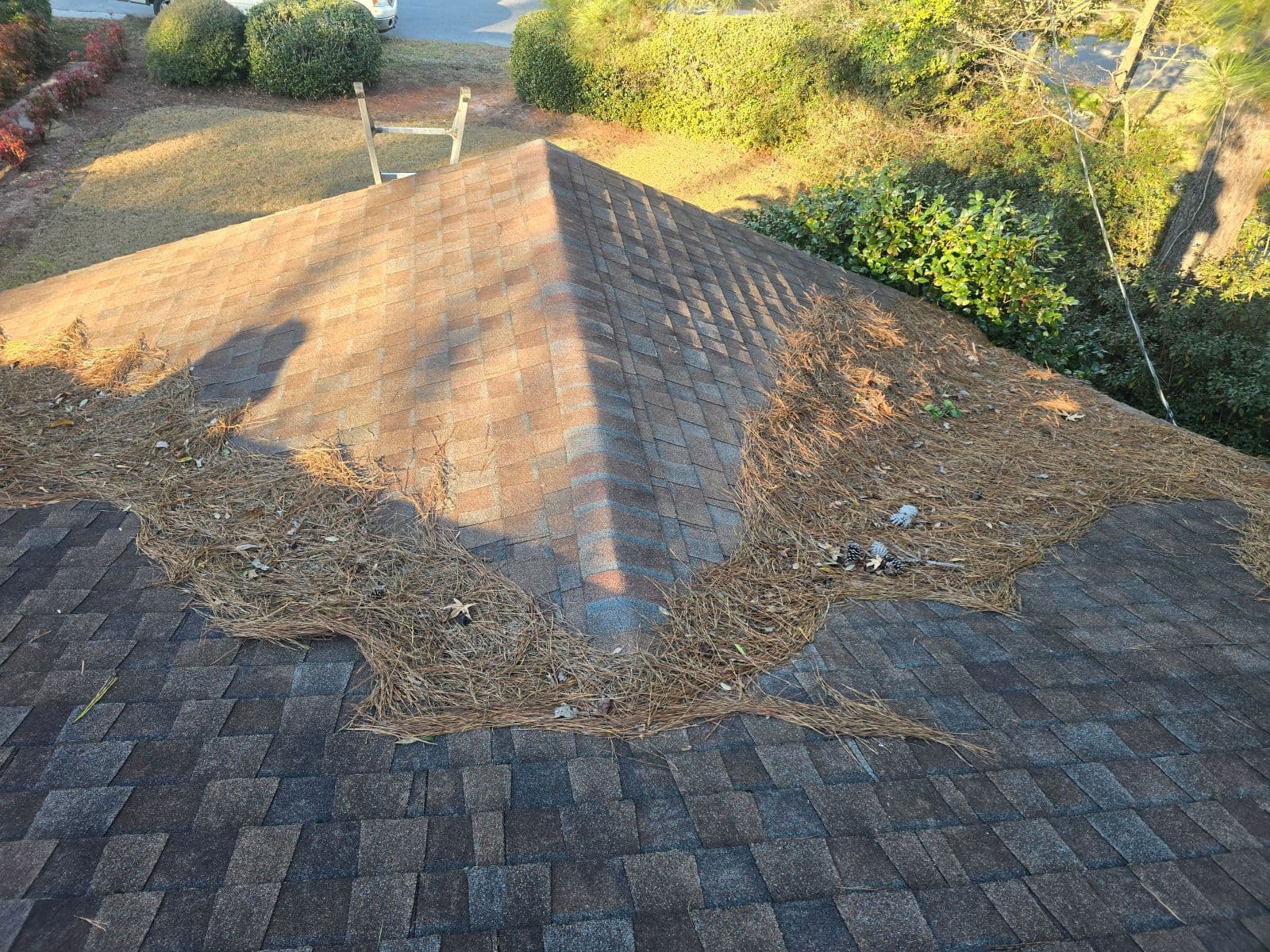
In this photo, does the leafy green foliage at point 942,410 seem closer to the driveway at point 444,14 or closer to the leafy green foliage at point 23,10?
the leafy green foliage at point 23,10

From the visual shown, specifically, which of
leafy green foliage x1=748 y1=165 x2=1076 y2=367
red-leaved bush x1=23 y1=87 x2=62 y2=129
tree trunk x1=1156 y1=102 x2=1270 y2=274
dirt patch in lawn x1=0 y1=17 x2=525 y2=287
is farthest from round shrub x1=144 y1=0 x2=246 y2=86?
tree trunk x1=1156 y1=102 x2=1270 y2=274

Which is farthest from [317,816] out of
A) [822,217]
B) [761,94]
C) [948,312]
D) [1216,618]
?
[761,94]

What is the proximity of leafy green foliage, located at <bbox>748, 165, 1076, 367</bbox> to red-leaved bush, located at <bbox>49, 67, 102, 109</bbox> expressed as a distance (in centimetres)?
1513

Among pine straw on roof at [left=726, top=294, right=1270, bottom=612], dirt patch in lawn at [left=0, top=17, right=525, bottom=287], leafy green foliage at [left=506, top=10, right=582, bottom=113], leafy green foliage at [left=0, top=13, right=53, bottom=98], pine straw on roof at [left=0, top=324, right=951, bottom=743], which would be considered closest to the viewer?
pine straw on roof at [left=0, top=324, right=951, bottom=743]

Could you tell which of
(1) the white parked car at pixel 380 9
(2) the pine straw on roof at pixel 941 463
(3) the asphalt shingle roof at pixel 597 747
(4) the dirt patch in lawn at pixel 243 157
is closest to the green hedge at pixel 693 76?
(4) the dirt patch in lawn at pixel 243 157

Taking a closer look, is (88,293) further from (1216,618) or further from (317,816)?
(1216,618)

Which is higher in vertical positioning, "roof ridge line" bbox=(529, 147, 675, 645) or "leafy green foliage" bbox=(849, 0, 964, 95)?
"leafy green foliage" bbox=(849, 0, 964, 95)

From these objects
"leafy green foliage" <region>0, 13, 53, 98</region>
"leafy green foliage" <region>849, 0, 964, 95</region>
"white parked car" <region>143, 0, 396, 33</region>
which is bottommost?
"leafy green foliage" <region>0, 13, 53, 98</region>

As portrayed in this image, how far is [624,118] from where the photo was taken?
17250 millimetres

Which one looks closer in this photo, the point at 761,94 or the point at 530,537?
the point at 530,537

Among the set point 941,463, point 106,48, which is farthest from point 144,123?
point 941,463

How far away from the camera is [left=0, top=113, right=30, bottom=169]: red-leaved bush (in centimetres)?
1241

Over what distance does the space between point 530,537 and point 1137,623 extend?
2.63 meters

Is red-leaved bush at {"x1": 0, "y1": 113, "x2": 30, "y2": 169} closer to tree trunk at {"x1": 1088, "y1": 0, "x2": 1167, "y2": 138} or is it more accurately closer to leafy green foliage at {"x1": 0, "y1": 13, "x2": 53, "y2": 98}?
leafy green foliage at {"x1": 0, "y1": 13, "x2": 53, "y2": 98}
